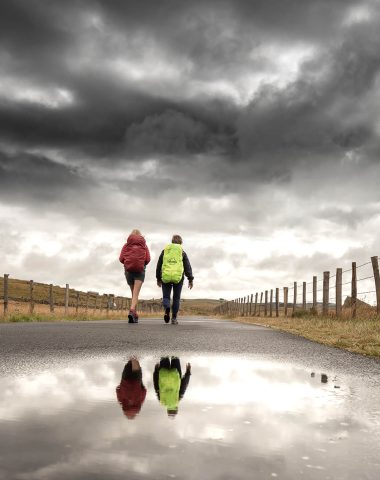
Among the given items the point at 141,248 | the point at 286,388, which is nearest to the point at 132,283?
the point at 141,248

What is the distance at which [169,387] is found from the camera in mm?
3689

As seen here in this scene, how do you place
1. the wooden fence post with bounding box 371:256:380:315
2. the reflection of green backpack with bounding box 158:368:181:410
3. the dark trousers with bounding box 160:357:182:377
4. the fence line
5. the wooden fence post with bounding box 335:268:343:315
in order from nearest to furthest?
the reflection of green backpack with bounding box 158:368:181:410, the dark trousers with bounding box 160:357:182:377, the wooden fence post with bounding box 371:256:380:315, the wooden fence post with bounding box 335:268:343:315, the fence line

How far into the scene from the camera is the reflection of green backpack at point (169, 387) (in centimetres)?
316

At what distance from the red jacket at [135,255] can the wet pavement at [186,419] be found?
797 cm

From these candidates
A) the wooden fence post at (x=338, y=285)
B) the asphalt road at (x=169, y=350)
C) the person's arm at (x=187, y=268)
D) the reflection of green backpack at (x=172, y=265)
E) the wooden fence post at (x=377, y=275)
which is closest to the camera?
the asphalt road at (x=169, y=350)

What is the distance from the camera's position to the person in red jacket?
1326 centimetres

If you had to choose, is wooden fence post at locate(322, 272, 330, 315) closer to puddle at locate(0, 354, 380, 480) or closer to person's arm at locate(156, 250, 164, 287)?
person's arm at locate(156, 250, 164, 287)

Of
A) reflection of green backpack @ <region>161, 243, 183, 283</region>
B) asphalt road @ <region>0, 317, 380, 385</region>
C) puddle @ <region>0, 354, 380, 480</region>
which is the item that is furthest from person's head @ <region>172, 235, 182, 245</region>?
puddle @ <region>0, 354, 380, 480</region>

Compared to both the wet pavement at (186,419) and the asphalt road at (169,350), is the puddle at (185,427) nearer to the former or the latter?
the wet pavement at (186,419)

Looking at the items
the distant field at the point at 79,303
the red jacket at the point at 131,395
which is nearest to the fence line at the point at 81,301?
the distant field at the point at 79,303

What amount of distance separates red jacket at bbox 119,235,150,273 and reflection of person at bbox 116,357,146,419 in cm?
858

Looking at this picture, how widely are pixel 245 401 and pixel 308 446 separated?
97 cm

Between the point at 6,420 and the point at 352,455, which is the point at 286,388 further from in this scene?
the point at 6,420

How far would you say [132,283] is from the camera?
13.6m
